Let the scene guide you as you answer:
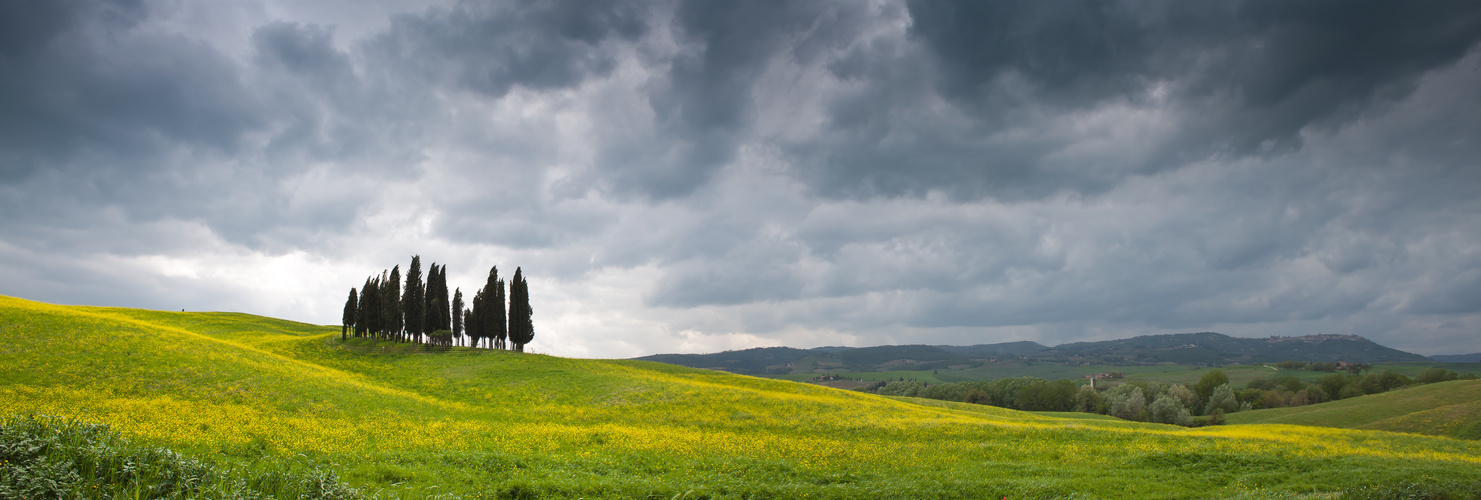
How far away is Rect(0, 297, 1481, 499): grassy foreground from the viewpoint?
19.1 m

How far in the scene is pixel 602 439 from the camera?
28.3 metres

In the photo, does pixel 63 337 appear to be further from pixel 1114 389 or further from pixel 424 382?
pixel 1114 389

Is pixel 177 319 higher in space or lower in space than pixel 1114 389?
higher

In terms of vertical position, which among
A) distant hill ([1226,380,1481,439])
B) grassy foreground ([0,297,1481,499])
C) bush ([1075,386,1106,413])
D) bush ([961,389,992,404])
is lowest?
bush ([961,389,992,404])

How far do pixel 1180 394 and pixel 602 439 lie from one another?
91.9 metres

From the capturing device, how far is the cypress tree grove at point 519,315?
7481 centimetres

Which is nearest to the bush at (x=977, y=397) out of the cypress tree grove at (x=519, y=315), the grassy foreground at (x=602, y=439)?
the grassy foreground at (x=602, y=439)

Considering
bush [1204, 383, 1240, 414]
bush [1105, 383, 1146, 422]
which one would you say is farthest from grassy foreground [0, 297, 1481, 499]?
bush [1204, 383, 1240, 414]

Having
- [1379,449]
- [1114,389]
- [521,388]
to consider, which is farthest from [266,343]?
[1114,389]

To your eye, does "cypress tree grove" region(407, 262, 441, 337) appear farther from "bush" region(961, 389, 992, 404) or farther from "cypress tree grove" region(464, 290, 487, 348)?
"bush" region(961, 389, 992, 404)

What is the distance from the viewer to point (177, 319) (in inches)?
2908

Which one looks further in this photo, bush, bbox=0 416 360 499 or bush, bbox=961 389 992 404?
bush, bbox=961 389 992 404

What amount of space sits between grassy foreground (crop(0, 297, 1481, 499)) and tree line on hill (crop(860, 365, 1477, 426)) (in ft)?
114

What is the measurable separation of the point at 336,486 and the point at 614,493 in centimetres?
715
